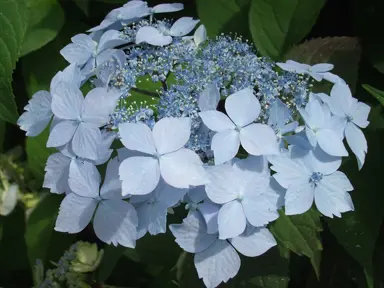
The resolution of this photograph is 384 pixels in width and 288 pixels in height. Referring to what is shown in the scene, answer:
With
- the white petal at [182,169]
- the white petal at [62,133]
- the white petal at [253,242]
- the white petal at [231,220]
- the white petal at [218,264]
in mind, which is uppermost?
the white petal at [182,169]

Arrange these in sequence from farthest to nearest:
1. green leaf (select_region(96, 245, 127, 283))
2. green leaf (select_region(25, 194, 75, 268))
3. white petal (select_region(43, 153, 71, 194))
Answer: green leaf (select_region(25, 194, 75, 268))
green leaf (select_region(96, 245, 127, 283))
white petal (select_region(43, 153, 71, 194))

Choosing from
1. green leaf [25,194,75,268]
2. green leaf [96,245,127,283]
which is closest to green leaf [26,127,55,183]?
green leaf [25,194,75,268]

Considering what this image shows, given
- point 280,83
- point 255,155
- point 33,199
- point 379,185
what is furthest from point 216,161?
point 33,199

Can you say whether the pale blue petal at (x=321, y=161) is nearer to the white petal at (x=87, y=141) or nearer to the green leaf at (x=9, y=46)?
the white petal at (x=87, y=141)

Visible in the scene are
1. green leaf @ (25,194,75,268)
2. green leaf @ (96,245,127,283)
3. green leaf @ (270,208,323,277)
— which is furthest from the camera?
green leaf @ (25,194,75,268)

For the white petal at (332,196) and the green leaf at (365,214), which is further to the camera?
the green leaf at (365,214)

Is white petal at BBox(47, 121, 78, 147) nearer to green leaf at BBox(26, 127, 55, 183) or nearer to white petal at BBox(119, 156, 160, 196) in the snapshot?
white petal at BBox(119, 156, 160, 196)

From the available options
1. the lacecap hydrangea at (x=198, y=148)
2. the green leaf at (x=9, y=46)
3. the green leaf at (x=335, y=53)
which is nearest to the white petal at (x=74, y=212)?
the lacecap hydrangea at (x=198, y=148)

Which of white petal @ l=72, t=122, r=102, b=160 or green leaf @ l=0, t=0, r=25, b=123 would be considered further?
green leaf @ l=0, t=0, r=25, b=123
